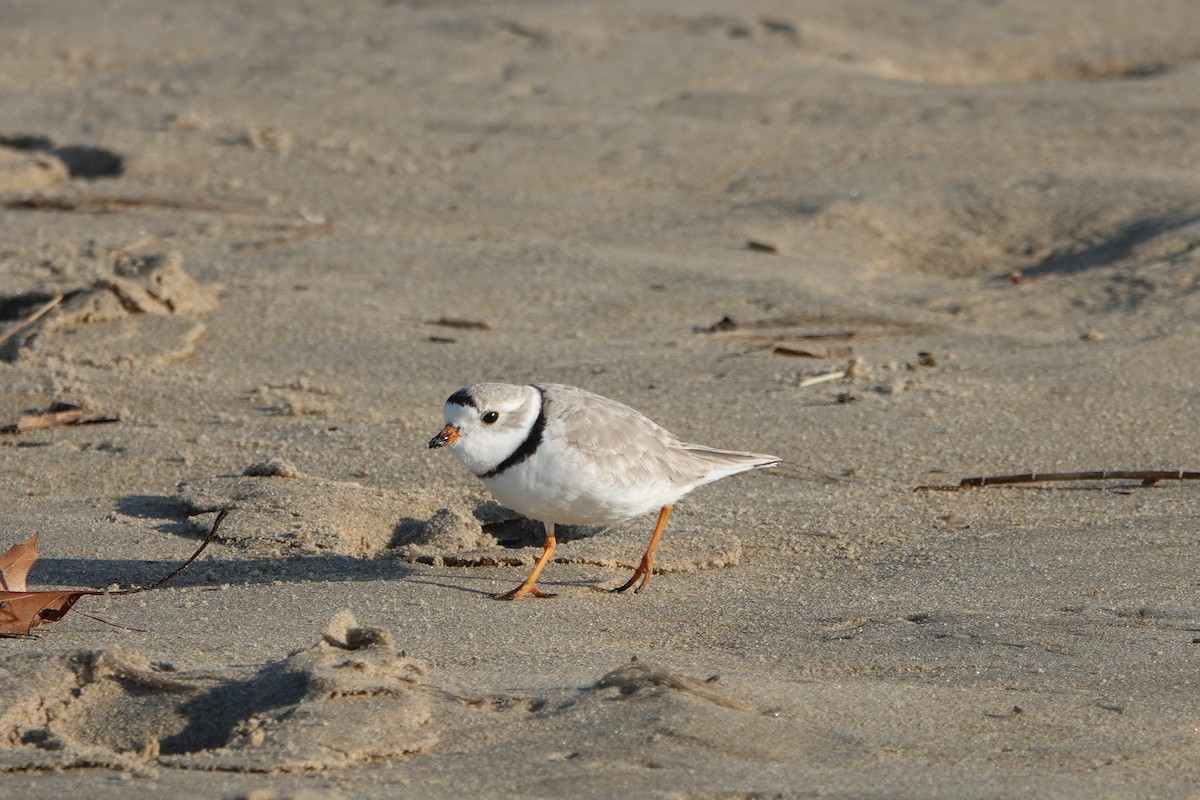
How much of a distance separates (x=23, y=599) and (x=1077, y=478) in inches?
122

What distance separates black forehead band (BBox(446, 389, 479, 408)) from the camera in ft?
12.8

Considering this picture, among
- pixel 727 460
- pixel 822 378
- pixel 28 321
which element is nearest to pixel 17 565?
pixel 727 460

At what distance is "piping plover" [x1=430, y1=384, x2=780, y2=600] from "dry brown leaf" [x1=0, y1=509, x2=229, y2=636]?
1.04m

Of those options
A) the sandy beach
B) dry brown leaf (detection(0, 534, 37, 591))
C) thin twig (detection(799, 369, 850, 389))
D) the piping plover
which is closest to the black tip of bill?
the piping plover

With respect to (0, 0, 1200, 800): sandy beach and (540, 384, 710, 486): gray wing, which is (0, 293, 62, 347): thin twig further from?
(540, 384, 710, 486): gray wing

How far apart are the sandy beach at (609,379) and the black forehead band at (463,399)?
49cm

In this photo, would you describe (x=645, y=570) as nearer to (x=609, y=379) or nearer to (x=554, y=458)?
(x=554, y=458)

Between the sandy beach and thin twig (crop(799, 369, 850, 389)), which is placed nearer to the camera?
the sandy beach

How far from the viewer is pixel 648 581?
4.05 meters

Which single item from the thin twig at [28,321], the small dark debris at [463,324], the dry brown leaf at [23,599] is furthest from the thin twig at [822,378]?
the thin twig at [28,321]

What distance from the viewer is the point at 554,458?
387 centimetres

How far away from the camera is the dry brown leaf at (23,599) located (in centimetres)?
337

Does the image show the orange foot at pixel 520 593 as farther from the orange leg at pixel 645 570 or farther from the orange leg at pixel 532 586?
the orange leg at pixel 645 570

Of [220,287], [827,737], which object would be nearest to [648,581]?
[827,737]
